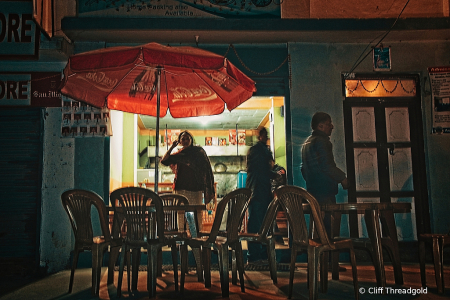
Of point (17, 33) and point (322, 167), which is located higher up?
point (17, 33)

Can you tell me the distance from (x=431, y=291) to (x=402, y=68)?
4244mm

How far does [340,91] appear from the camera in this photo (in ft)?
23.0

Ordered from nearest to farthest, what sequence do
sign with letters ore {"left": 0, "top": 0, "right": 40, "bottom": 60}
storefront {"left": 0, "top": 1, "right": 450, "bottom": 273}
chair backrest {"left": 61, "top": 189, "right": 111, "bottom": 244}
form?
chair backrest {"left": 61, "top": 189, "right": 111, "bottom": 244}
sign with letters ore {"left": 0, "top": 0, "right": 40, "bottom": 60}
storefront {"left": 0, "top": 1, "right": 450, "bottom": 273}

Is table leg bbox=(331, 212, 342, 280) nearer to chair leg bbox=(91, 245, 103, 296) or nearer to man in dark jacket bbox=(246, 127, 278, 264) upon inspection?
man in dark jacket bbox=(246, 127, 278, 264)

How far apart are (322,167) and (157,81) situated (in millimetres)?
2764

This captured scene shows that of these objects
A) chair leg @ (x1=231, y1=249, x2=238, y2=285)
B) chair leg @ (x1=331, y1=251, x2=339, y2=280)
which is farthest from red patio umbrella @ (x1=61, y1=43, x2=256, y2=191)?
chair leg @ (x1=331, y1=251, x2=339, y2=280)

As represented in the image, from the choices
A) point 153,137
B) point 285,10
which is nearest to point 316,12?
point 285,10

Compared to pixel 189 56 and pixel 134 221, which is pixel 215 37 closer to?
pixel 189 56

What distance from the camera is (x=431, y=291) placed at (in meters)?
4.27

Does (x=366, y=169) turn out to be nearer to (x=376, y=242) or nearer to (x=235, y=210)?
(x=376, y=242)

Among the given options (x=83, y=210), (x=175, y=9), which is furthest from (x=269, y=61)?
(x=83, y=210)

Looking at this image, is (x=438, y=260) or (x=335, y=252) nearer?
(x=438, y=260)

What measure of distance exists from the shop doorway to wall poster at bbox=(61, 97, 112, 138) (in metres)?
4.30

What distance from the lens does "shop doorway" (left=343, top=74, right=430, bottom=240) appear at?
6910mm
